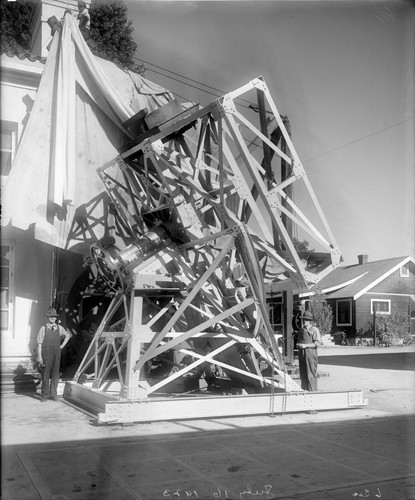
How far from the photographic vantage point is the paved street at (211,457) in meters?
4.74

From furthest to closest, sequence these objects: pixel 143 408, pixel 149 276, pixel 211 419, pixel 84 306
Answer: pixel 84 306 < pixel 149 276 < pixel 211 419 < pixel 143 408

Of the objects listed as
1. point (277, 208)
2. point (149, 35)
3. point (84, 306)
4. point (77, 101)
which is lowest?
point (84, 306)

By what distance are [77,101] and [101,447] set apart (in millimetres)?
6428

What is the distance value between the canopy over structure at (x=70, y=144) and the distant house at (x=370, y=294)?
24.3 meters

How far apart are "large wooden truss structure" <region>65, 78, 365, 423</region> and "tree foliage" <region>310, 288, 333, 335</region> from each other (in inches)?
826

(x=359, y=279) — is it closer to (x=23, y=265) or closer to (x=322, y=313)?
(x=322, y=313)

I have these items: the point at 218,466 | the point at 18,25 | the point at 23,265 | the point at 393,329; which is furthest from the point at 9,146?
the point at 393,329

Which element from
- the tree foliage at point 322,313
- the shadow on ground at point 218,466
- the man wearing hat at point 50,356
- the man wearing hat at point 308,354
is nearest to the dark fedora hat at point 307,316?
the man wearing hat at point 308,354

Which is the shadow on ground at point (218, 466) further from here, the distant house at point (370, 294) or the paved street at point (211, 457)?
the distant house at point (370, 294)

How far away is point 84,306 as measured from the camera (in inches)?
453

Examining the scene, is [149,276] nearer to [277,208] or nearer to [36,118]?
[277,208]

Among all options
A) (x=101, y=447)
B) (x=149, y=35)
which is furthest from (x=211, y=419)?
(x=149, y=35)

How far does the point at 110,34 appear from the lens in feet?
41.1

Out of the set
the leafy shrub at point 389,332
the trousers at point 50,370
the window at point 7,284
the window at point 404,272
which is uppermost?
the window at point 404,272
